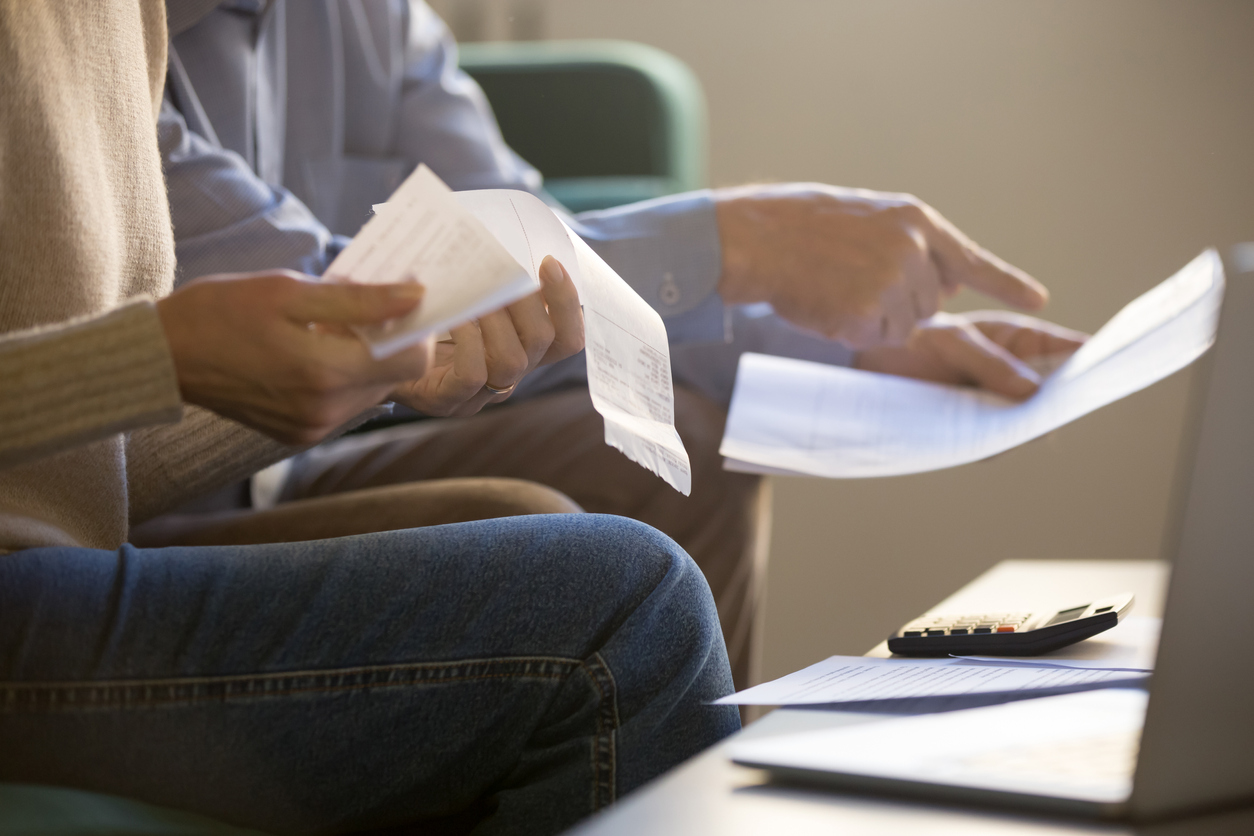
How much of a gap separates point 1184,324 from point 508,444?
0.55 m

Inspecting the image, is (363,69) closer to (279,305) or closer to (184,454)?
(184,454)

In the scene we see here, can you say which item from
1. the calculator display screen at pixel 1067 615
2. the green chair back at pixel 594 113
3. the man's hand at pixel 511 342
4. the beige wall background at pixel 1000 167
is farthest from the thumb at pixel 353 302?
the beige wall background at pixel 1000 167

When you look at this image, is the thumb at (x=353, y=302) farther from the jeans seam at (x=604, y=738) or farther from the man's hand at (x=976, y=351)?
the man's hand at (x=976, y=351)

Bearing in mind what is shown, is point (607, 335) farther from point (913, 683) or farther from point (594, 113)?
point (594, 113)

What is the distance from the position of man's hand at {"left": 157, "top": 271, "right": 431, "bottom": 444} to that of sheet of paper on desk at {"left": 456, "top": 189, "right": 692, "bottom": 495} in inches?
3.3

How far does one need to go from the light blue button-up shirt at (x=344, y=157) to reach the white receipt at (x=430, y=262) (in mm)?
422

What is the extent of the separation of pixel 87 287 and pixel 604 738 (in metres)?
0.32

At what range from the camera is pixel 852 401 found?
30.9 inches

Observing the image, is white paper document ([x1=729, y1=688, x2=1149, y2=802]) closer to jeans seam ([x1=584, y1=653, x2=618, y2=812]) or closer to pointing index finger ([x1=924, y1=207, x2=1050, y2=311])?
jeans seam ([x1=584, y1=653, x2=618, y2=812])

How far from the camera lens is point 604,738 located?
1.46 feet

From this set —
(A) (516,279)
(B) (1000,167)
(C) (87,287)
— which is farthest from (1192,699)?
(B) (1000,167)

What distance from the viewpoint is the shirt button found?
0.85 metres

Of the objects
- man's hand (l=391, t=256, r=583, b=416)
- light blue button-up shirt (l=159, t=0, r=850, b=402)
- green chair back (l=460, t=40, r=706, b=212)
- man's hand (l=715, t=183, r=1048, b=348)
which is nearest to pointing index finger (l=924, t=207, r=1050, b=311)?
man's hand (l=715, t=183, r=1048, b=348)

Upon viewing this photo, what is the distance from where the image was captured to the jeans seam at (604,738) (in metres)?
0.44
